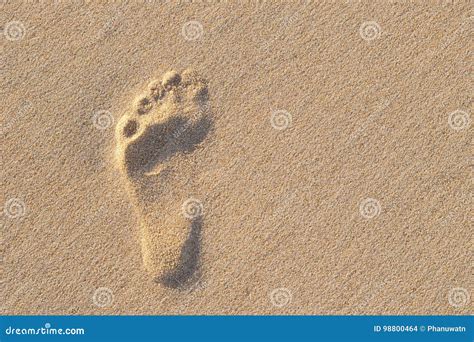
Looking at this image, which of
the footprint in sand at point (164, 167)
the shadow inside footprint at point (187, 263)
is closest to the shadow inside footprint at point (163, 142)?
the footprint in sand at point (164, 167)

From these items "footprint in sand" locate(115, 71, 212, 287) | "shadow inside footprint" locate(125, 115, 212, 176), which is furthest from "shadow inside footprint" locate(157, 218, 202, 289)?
"shadow inside footprint" locate(125, 115, 212, 176)

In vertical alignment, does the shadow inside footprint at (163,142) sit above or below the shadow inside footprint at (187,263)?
above

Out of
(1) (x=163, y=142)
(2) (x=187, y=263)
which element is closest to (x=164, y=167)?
(1) (x=163, y=142)

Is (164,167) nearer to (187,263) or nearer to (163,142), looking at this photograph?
(163,142)

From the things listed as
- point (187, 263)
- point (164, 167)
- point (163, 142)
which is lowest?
point (187, 263)

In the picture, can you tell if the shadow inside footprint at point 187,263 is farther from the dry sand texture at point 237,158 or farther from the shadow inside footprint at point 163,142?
the shadow inside footprint at point 163,142

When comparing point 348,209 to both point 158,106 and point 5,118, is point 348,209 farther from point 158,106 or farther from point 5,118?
point 5,118

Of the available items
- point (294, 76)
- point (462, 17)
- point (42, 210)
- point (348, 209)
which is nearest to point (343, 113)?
point (294, 76)
